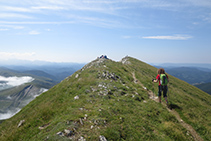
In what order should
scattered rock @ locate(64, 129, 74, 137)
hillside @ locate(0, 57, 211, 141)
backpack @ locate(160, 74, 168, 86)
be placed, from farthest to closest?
backpack @ locate(160, 74, 168, 86), hillside @ locate(0, 57, 211, 141), scattered rock @ locate(64, 129, 74, 137)

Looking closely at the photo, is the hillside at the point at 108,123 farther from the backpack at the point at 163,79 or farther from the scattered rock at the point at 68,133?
the backpack at the point at 163,79

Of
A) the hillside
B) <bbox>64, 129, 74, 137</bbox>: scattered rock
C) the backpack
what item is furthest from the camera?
the backpack

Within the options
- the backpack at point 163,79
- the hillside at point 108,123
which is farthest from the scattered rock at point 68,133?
the backpack at point 163,79

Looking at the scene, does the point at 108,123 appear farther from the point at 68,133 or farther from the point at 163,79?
the point at 163,79

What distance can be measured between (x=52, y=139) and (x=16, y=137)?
5.94 m

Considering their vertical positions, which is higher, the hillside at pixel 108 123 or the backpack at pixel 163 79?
the backpack at pixel 163 79

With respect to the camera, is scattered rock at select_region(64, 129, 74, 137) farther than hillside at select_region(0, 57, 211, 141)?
No

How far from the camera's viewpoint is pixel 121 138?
7992 millimetres

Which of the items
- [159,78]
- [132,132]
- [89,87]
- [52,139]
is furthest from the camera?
[89,87]

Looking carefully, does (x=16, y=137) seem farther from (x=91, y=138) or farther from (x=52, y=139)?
(x=91, y=138)

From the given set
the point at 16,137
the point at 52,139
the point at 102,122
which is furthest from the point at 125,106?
the point at 16,137

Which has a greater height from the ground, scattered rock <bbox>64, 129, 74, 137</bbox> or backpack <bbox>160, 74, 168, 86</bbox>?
backpack <bbox>160, 74, 168, 86</bbox>

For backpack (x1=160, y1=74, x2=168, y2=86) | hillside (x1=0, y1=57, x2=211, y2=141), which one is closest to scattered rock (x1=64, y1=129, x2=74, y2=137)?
hillside (x1=0, y1=57, x2=211, y2=141)

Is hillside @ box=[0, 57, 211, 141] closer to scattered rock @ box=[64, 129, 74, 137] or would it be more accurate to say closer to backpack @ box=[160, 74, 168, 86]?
scattered rock @ box=[64, 129, 74, 137]
